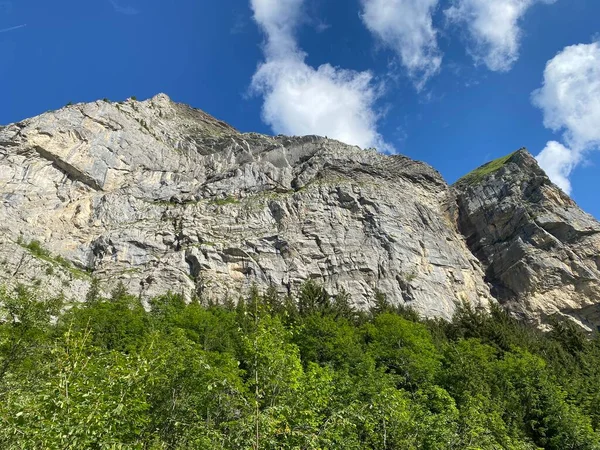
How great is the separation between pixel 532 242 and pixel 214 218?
236 ft

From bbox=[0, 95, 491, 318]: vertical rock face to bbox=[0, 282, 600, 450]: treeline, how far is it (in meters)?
37.3

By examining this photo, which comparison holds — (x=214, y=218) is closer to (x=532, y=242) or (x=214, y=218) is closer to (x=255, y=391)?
(x=532, y=242)

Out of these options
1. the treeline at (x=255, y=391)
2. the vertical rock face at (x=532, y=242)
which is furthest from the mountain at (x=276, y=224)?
the treeline at (x=255, y=391)

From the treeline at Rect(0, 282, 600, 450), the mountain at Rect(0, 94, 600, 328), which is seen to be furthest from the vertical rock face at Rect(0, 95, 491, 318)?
the treeline at Rect(0, 282, 600, 450)

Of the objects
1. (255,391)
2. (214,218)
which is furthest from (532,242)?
(255,391)

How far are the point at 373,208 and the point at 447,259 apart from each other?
1993 centimetres

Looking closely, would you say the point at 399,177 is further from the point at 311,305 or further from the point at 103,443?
the point at 103,443

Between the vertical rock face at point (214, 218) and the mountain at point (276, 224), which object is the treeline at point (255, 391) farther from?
the mountain at point (276, 224)

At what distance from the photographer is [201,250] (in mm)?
82125

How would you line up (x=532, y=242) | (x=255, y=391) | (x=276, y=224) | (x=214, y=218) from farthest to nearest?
Result: (x=532, y=242), (x=214, y=218), (x=276, y=224), (x=255, y=391)

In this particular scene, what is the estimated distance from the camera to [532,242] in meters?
93.4

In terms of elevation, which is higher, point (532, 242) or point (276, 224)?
point (532, 242)

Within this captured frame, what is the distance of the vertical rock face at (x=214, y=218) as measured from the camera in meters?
79.1

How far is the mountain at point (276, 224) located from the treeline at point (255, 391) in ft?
124
